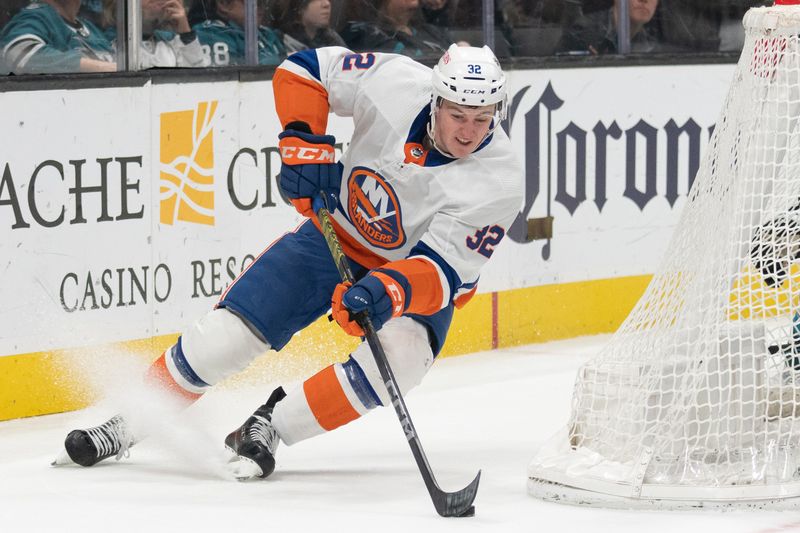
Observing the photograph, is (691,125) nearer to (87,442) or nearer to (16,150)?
(16,150)

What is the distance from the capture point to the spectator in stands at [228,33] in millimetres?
5164

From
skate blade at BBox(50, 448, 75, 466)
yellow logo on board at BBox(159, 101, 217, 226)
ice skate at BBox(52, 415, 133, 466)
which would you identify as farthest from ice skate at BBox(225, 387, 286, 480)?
yellow logo on board at BBox(159, 101, 217, 226)

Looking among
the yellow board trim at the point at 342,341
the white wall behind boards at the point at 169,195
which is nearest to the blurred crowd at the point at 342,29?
the white wall behind boards at the point at 169,195

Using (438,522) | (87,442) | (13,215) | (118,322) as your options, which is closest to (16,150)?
(13,215)

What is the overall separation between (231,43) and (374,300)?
196 cm

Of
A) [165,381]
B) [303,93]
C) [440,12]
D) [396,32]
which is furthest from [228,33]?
[165,381]

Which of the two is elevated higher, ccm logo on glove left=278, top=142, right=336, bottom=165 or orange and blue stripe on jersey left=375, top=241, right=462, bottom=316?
ccm logo on glove left=278, top=142, right=336, bottom=165

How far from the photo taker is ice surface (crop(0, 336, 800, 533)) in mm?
3449

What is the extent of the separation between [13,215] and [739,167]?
1977mm

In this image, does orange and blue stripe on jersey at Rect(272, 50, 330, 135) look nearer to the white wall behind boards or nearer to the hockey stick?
the hockey stick

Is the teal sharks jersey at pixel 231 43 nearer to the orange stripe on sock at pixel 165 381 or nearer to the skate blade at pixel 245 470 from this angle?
the orange stripe on sock at pixel 165 381

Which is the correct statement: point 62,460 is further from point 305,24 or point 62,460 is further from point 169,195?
point 305,24

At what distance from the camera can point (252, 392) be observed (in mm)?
5133

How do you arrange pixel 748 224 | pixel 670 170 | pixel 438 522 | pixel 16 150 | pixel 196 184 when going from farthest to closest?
pixel 670 170, pixel 196 184, pixel 16 150, pixel 748 224, pixel 438 522
